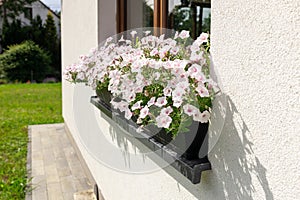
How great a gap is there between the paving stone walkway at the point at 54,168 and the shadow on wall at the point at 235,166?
2.30 m

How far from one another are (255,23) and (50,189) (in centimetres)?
296

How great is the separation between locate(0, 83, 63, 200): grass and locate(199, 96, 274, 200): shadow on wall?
2.60 meters

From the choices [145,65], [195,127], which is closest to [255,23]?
[195,127]

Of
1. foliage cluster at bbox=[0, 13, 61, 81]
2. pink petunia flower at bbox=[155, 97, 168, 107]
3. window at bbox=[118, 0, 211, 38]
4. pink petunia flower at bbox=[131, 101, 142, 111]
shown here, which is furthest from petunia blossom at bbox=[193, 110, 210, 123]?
foliage cluster at bbox=[0, 13, 61, 81]

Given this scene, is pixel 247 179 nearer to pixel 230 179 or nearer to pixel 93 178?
pixel 230 179

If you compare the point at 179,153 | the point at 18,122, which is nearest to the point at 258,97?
the point at 179,153

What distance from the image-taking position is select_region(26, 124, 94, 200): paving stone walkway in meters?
3.27

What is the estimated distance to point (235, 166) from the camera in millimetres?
1058

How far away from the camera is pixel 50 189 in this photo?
332 centimetres

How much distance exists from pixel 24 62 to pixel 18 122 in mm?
9561

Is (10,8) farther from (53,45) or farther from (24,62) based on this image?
(24,62)

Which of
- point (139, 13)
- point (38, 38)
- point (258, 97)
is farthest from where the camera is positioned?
point (38, 38)

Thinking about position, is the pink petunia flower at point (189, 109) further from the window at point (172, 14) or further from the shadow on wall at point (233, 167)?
the window at point (172, 14)

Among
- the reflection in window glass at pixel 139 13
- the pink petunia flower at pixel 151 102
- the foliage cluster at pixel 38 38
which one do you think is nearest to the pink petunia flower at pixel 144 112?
the pink petunia flower at pixel 151 102
